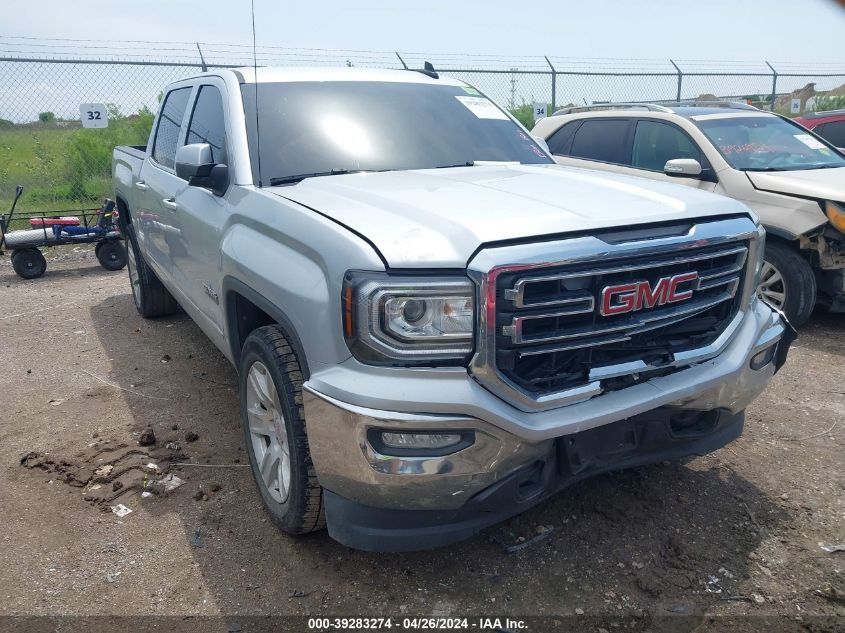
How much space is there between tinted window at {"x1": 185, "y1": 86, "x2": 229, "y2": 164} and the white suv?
3.56 m

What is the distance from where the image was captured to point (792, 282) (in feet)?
17.3

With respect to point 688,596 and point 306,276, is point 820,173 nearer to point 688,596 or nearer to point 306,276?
point 688,596

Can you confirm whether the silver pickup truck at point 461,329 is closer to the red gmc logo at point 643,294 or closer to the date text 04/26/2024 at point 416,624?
the red gmc logo at point 643,294

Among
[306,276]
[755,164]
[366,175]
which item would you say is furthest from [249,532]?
[755,164]

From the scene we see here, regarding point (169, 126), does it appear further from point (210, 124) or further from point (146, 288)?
point (146, 288)

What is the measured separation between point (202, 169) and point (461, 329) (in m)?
→ 1.68

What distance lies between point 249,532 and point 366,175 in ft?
5.49

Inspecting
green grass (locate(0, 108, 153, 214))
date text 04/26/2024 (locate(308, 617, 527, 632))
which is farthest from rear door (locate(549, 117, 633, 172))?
green grass (locate(0, 108, 153, 214))

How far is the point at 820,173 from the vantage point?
5727 mm

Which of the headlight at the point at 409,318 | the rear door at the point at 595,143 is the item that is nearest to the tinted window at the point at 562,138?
the rear door at the point at 595,143

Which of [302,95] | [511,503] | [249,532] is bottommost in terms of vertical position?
[249,532]

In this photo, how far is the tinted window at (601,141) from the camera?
6793 mm

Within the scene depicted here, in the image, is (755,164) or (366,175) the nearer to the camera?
(366,175)

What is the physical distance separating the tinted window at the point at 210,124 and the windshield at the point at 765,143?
424cm
